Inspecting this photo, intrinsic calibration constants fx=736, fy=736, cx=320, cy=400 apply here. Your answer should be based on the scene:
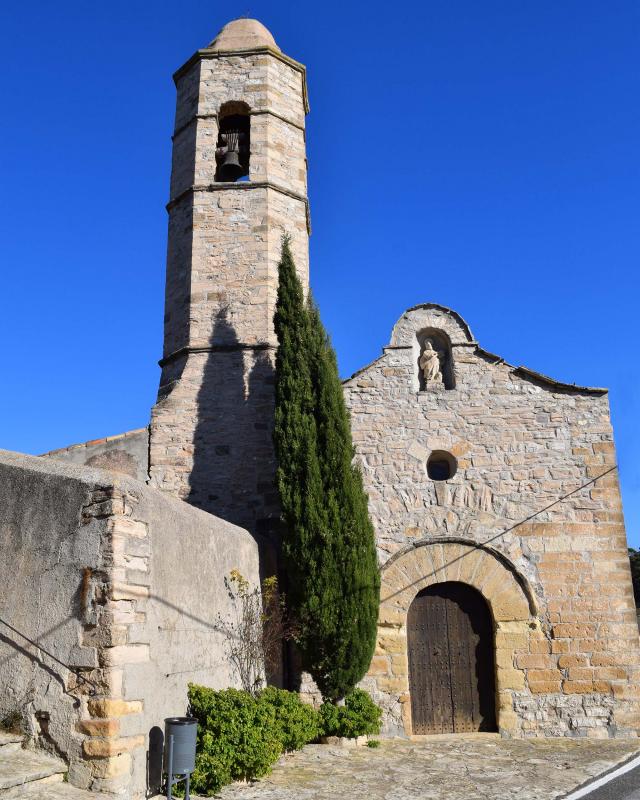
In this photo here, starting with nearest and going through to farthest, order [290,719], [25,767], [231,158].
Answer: [25,767], [290,719], [231,158]

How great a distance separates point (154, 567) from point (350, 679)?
3891mm

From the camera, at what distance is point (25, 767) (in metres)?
5.29

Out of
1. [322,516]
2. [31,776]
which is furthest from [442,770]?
[31,776]

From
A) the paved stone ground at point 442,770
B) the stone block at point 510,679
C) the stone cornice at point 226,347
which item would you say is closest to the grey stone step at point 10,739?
the paved stone ground at point 442,770

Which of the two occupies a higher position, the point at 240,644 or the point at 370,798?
the point at 240,644

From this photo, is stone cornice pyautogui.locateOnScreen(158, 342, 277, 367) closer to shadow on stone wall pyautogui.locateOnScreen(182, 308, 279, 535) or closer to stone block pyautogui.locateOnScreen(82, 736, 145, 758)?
shadow on stone wall pyautogui.locateOnScreen(182, 308, 279, 535)

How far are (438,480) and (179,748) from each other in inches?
228

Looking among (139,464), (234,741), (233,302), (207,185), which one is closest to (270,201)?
(207,185)

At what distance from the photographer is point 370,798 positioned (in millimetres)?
6285

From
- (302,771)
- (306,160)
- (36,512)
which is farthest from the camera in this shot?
(306,160)

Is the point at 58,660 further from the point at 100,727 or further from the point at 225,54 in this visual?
the point at 225,54

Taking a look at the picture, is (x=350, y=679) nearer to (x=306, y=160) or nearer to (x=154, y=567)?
(x=154, y=567)

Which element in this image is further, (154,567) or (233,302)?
(233,302)

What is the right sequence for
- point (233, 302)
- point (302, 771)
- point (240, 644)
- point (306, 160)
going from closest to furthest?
point (302, 771) → point (240, 644) → point (233, 302) → point (306, 160)
